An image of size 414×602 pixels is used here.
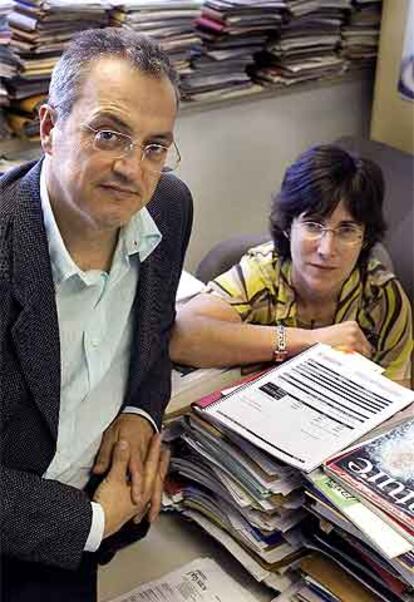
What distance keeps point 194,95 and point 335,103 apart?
0.59 metres

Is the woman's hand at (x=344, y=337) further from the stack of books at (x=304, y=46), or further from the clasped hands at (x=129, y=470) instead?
the stack of books at (x=304, y=46)

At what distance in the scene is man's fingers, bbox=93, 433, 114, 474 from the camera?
129 cm

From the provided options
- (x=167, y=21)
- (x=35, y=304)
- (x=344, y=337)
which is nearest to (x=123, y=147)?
(x=35, y=304)

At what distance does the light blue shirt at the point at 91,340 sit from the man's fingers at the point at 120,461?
0.03 metres

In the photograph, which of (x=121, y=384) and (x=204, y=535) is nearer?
(x=121, y=384)

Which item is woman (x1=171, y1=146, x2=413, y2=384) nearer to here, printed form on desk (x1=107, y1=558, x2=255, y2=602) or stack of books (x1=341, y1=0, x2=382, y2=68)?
printed form on desk (x1=107, y1=558, x2=255, y2=602)

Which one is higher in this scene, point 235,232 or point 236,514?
point 236,514

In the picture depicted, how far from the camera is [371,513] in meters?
1.11

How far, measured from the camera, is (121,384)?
1332 millimetres

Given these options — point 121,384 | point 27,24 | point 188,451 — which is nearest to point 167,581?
point 188,451

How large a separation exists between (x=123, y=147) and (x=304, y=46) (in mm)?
1416

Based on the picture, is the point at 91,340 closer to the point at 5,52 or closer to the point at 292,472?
the point at 292,472

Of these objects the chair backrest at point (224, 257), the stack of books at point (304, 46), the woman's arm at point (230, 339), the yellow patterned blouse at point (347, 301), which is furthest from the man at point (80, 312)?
the stack of books at point (304, 46)

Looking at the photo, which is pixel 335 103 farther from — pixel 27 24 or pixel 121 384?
pixel 121 384
